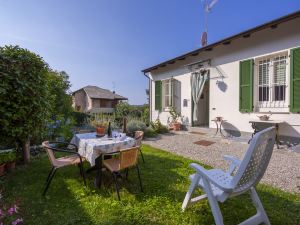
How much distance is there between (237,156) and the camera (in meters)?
4.49

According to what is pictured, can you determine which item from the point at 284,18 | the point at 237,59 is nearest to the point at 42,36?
the point at 237,59

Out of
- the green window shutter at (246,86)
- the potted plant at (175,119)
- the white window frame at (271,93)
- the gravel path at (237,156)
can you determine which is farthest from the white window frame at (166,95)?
the white window frame at (271,93)

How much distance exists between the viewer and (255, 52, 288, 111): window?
16.9 ft

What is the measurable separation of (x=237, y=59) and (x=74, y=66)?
925 centimetres

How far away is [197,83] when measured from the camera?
7551 millimetres

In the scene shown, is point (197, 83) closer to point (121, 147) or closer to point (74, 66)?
point (121, 147)

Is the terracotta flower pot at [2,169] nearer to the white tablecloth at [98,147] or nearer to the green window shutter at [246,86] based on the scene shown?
the white tablecloth at [98,147]

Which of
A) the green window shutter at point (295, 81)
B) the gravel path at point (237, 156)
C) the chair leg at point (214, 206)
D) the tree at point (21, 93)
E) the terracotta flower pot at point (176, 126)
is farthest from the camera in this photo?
the terracotta flower pot at point (176, 126)

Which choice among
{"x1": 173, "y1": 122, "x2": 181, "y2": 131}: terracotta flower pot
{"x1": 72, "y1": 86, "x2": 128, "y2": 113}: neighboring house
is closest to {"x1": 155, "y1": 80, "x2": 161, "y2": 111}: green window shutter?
{"x1": 173, "y1": 122, "x2": 181, "y2": 131}: terracotta flower pot

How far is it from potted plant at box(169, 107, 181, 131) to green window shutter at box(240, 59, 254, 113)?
9.92ft

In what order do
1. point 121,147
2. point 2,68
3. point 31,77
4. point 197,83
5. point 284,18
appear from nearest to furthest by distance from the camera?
point 121,147 → point 2,68 → point 31,77 → point 284,18 → point 197,83

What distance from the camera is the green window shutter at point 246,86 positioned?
18.5ft

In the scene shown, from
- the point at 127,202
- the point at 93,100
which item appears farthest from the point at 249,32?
the point at 93,100

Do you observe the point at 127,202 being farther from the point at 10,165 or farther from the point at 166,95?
the point at 166,95
